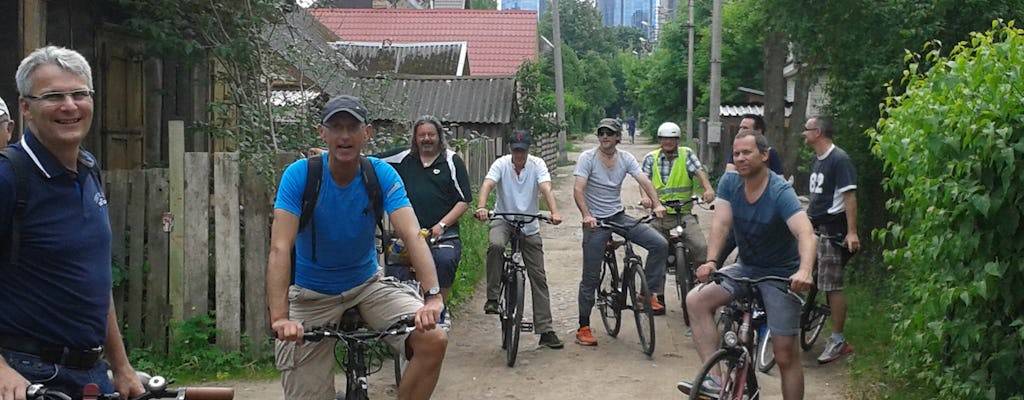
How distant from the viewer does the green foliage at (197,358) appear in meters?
8.46

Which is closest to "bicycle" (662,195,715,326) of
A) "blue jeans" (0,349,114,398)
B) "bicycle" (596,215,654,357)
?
"bicycle" (596,215,654,357)

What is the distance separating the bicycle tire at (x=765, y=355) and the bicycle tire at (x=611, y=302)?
1.49 m

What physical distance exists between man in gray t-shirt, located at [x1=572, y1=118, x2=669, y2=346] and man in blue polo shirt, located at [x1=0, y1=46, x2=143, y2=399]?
256 inches

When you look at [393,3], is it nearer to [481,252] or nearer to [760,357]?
[481,252]

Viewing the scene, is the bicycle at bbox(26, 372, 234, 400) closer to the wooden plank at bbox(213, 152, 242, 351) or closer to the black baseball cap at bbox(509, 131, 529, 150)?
the wooden plank at bbox(213, 152, 242, 351)

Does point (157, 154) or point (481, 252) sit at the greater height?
point (157, 154)

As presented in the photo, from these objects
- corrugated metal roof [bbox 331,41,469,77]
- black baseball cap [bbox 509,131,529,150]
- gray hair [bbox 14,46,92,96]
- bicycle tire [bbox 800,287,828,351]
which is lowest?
bicycle tire [bbox 800,287,828,351]

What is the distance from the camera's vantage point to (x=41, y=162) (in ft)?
12.2

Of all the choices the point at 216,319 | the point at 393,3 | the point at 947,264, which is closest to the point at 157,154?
the point at 216,319

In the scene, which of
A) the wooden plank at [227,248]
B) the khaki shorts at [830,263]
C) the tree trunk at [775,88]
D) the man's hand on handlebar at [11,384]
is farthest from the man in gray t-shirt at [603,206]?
the tree trunk at [775,88]

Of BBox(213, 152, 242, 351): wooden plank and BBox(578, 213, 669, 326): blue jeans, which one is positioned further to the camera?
BBox(578, 213, 669, 326): blue jeans

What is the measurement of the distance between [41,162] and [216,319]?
5164mm

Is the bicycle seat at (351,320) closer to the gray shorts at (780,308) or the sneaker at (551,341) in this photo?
the gray shorts at (780,308)

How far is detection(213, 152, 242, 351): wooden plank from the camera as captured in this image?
8.62 metres
